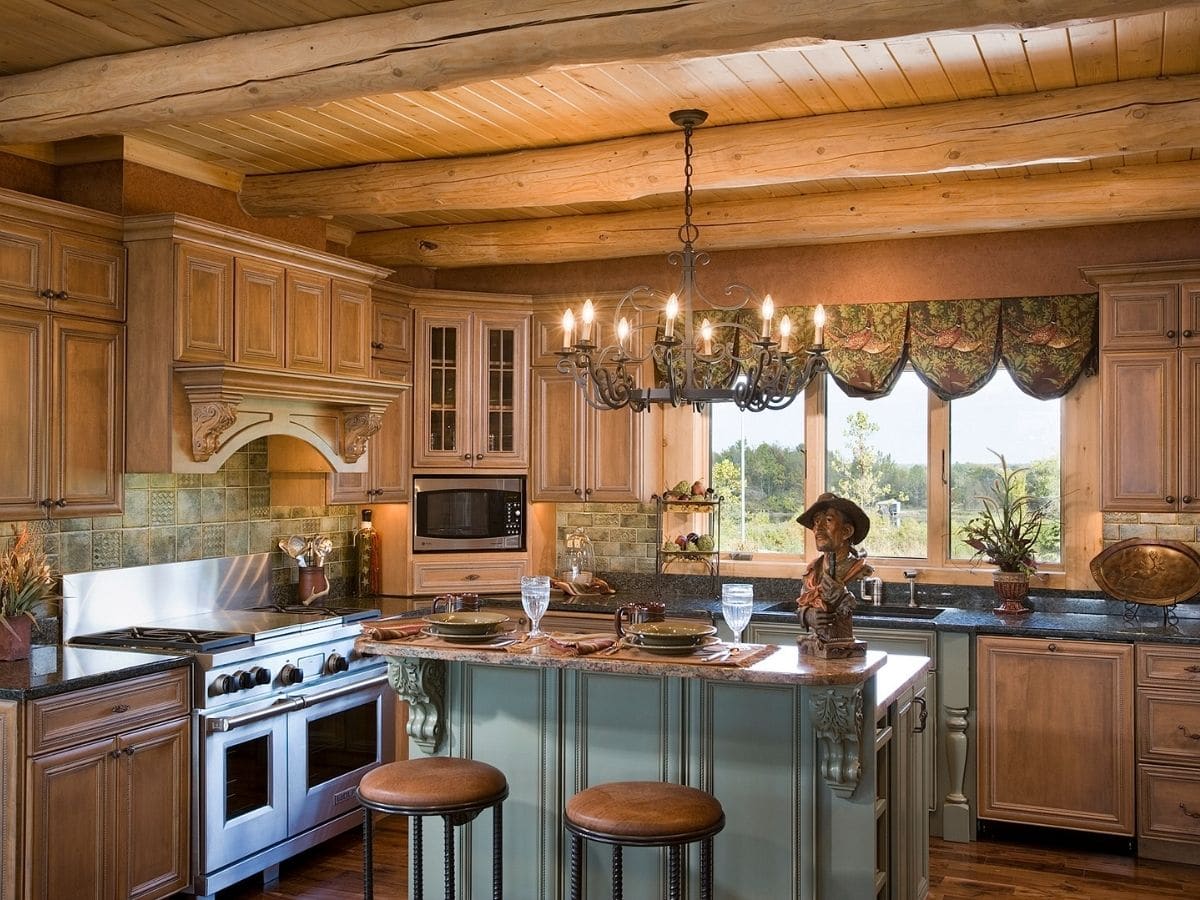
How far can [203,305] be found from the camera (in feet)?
14.4

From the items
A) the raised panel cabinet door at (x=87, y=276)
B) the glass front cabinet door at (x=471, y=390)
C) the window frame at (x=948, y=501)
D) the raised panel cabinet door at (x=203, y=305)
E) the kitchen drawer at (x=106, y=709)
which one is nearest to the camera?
the kitchen drawer at (x=106, y=709)

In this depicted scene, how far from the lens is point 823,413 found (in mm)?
5930

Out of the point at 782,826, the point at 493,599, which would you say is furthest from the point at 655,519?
the point at 782,826

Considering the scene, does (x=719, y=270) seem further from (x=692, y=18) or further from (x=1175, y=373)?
(x=692, y=18)

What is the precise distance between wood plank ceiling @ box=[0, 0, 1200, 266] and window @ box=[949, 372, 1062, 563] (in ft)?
2.86

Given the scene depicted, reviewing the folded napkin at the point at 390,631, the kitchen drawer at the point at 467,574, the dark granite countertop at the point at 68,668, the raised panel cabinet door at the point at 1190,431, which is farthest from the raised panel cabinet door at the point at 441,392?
the raised panel cabinet door at the point at 1190,431

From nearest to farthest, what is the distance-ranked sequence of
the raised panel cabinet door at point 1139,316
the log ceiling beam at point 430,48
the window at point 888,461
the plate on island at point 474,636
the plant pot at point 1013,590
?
the log ceiling beam at point 430,48 < the plate on island at point 474,636 < the raised panel cabinet door at point 1139,316 < the plant pot at point 1013,590 < the window at point 888,461

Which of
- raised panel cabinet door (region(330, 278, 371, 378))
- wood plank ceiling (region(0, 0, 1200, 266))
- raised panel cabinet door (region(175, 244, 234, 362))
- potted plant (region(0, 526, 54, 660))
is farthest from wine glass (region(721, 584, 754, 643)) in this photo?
raised panel cabinet door (region(330, 278, 371, 378))

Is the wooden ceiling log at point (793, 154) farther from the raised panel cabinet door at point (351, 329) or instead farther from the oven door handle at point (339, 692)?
the oven door handle at point (339, 692)

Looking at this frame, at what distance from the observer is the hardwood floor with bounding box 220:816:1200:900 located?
4371 millimetres

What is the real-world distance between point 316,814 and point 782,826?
2152 millimetres

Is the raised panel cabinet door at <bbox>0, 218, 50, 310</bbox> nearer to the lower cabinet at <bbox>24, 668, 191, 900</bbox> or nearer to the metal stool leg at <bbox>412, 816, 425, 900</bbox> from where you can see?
the lower cabinet at <bbox>24, 668, 191, 900</bbox>

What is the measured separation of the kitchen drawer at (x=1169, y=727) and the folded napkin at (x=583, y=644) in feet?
8.51

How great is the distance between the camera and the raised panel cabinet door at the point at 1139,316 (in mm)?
4906
